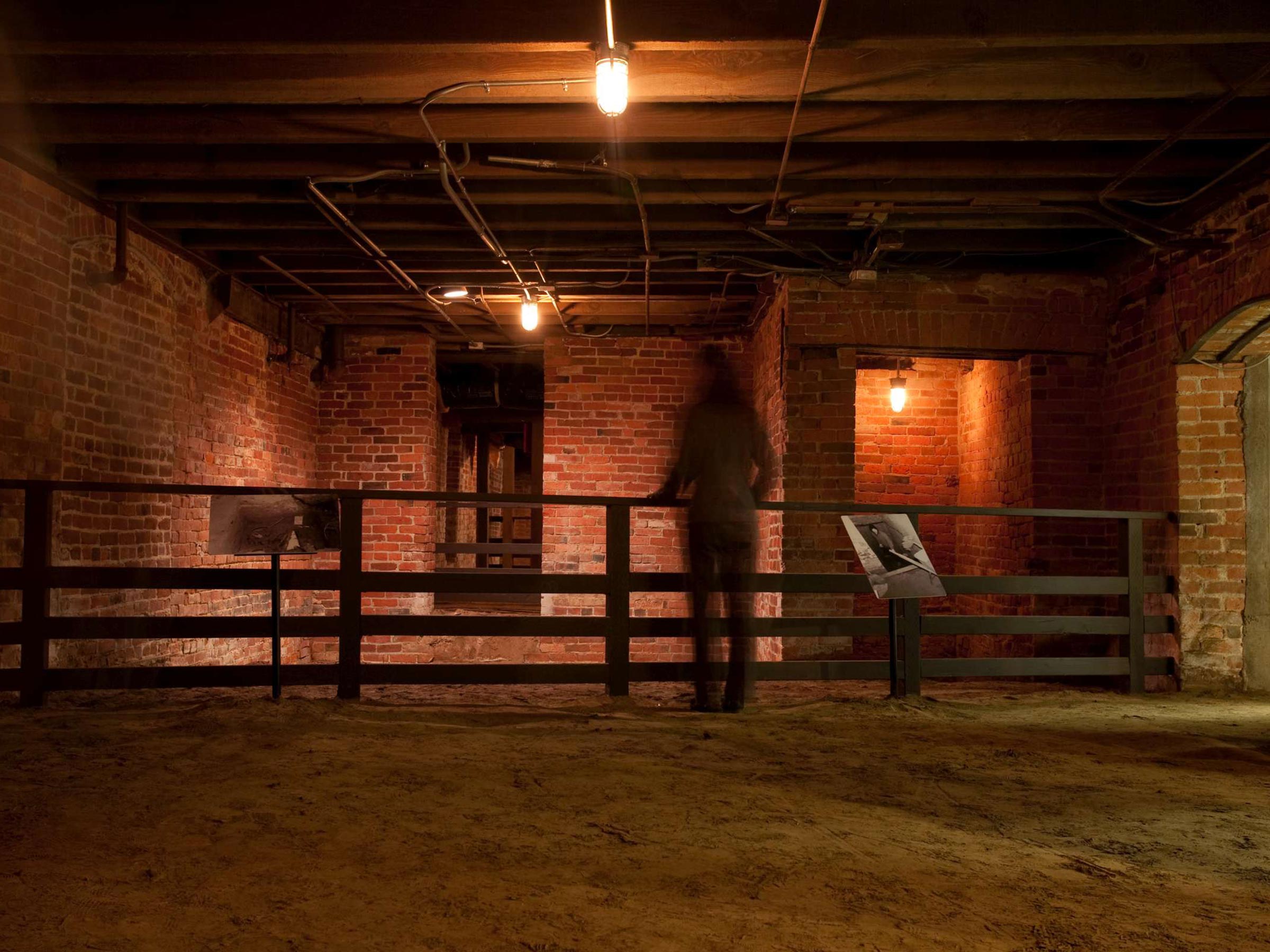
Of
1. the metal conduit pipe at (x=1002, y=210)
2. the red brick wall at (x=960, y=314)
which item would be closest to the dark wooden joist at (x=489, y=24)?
the metal conduit pipe at (x=1002, y=210)

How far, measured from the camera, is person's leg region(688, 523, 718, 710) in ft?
13.0

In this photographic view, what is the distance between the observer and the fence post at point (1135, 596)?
4875mm

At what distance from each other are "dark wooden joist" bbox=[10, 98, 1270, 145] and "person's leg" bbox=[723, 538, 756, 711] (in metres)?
1.98

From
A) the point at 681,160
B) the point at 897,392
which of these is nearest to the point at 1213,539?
the point at 897,392

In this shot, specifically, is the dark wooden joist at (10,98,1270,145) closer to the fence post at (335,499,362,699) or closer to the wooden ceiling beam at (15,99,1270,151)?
the wooden ceiling beam at (15,99,1270,151)

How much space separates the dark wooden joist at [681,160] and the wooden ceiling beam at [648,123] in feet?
1.16

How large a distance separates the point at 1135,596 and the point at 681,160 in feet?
11.5

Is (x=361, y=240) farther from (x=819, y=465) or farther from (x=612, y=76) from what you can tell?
(x=819, y=465)

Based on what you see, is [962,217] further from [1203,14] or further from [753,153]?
[1203,14]

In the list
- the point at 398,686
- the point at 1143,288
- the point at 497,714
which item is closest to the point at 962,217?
the point at 1143,288

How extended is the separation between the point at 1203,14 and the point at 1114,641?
3754mm

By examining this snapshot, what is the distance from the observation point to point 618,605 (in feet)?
14.1

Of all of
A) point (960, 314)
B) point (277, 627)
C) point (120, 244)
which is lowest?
point (277, 627)

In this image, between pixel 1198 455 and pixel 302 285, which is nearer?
pixel 1198 455
